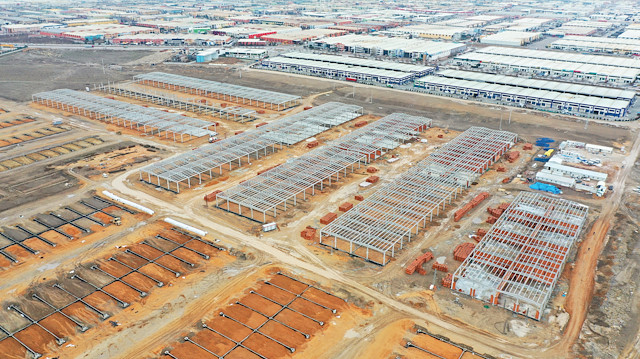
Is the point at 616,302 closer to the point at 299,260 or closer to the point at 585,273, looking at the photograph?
the point at 585,273

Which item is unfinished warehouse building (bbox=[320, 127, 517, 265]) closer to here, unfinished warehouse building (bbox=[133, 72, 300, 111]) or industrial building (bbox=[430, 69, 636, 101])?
unfinished warehouse building (bbox=[133, 72, 300, 111])

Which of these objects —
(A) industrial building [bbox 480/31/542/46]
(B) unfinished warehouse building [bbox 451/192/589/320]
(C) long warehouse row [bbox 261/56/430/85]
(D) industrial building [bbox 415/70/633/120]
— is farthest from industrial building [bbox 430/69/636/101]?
(A) industrial building [bbox 480/31/542/46]

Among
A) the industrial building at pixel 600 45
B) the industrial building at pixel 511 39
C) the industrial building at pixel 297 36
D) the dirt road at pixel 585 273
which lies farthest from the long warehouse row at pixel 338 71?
the industrial building at pixel 600 45

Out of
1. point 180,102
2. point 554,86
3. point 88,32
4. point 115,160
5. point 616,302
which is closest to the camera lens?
point 616,302

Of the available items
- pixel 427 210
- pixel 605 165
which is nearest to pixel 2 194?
pixel 427 210

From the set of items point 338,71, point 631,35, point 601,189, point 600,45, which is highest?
point 631,35

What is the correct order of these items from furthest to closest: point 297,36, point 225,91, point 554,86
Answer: point 297,36, point 554,86, point 225,91

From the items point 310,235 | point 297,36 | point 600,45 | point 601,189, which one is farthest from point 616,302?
point 297,36
